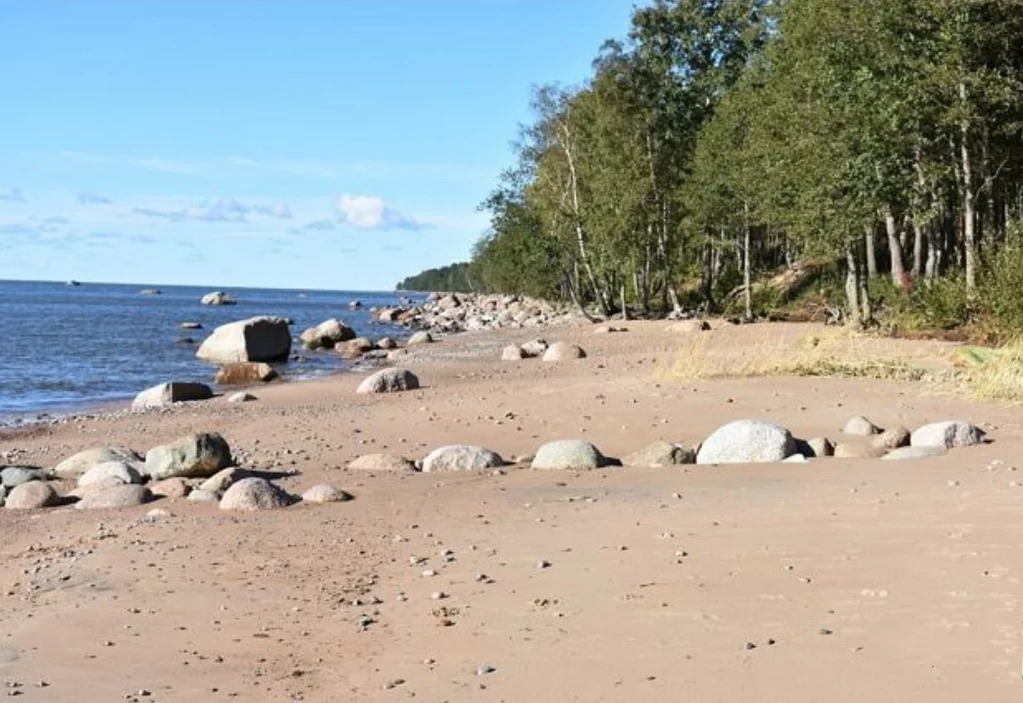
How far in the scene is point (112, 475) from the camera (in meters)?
12.5

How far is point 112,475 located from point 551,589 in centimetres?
705

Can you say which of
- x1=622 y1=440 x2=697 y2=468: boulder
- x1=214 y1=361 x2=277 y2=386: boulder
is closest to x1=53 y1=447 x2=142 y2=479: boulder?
x1=622 y1=440 x2=697 y2=468: boulder

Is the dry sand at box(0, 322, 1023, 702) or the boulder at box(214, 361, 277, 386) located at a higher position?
the boulder at box(214, 361, 277, 386)

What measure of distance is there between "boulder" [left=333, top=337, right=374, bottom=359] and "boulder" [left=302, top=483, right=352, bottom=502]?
29.7m

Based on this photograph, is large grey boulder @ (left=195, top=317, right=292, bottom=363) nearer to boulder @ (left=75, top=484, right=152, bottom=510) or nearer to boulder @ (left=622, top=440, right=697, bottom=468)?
boulder @ (left=75, top=484, right=152, bottom=510)

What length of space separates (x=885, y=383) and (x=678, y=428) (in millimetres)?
4611

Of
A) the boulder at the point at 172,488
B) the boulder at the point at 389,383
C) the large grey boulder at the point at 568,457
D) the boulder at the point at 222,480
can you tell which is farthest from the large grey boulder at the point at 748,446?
the boulder at the point at 389,383

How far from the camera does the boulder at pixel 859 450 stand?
12.1m

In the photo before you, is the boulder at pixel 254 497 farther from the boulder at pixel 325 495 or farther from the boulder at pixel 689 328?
the boulder at pixel 689 328

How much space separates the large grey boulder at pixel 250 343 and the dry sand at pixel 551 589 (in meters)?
26.4

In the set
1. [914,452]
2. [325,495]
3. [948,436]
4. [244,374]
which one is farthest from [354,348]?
[914,452]

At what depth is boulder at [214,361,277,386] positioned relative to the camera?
30.2 meters

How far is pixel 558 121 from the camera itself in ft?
165

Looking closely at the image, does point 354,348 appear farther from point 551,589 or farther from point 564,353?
point 551,589
